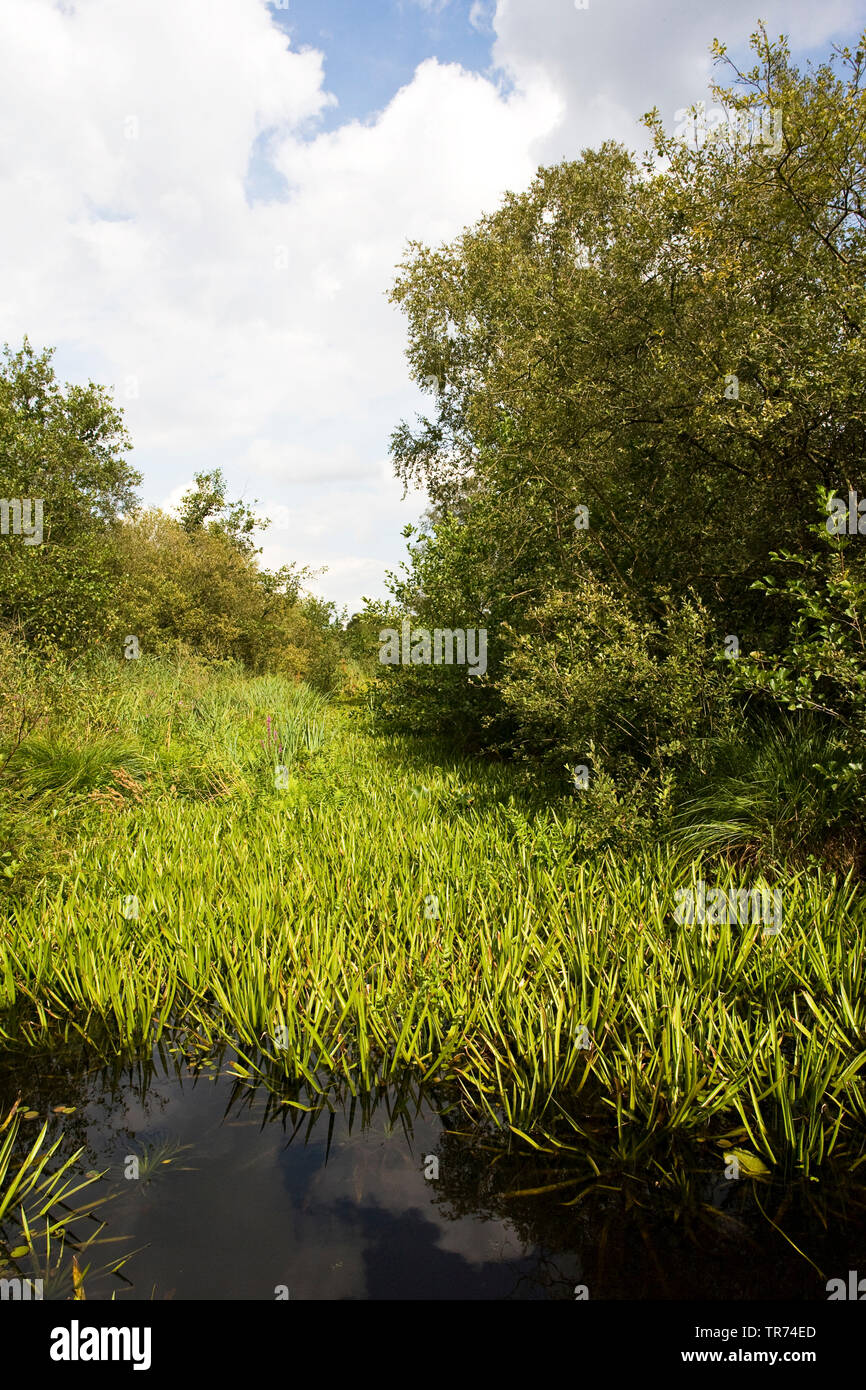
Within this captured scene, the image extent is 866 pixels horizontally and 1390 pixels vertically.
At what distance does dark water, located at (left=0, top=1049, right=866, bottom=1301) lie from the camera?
6.89ft

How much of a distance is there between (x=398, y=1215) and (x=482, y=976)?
1.20 meters

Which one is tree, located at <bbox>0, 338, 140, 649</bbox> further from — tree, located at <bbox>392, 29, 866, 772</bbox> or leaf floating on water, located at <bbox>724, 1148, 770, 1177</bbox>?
leaf floating on water, located at <bbox>724, 1148, 770, 1177</bbox>

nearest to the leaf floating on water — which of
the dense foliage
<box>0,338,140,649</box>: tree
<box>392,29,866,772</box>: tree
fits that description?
the dense foliage

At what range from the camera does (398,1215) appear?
2.40 meters

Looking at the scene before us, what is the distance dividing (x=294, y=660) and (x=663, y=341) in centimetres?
1540

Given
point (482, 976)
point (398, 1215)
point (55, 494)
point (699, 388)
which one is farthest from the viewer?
point (55, 494)

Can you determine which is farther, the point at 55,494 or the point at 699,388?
the point at 55,494

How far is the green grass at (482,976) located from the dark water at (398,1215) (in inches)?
6.4

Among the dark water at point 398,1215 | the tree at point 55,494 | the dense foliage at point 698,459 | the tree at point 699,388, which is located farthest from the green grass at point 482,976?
the tree at point 55,494

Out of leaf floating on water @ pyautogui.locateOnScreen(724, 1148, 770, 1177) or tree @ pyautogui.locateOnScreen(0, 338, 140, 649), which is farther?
tree @ pyautogui.locateOnScreen(0, 338, 140, 649)

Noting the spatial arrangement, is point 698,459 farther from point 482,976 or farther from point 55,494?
point 55,494

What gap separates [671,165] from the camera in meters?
5.99

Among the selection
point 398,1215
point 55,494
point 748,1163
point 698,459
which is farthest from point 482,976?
point 55,494

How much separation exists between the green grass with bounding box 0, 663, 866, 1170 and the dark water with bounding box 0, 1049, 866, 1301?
0.16 meters
